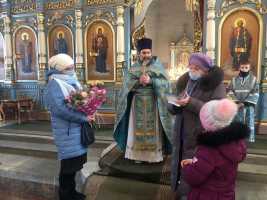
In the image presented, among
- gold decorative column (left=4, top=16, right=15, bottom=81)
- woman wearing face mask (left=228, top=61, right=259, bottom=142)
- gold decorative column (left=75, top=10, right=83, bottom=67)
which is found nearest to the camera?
woman wearing face mask (left=228, top=61, right=259, bottom=142)

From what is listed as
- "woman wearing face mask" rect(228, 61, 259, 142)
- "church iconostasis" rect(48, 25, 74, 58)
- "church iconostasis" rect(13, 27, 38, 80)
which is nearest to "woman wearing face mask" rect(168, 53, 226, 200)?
"woman wearing face mask" rect(228, 61, 259, 142)

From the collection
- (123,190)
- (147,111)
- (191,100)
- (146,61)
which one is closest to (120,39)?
(146,61)

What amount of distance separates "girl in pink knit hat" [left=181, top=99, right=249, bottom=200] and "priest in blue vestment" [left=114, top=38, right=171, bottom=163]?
5.88 feet

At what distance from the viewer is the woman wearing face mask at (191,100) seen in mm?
2229

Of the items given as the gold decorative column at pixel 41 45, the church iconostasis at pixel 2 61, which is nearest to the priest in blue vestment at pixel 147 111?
the gold decorative column at pixel 41 45

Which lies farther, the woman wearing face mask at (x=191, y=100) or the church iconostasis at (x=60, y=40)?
the church iconostasis at (x=60, y=40)

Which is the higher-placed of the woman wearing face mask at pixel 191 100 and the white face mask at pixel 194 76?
the white face mask at pixel 194 76

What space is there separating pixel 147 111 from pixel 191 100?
1.41 metres

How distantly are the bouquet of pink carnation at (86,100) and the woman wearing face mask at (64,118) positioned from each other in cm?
5

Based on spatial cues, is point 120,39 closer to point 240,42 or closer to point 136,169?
point 240,42

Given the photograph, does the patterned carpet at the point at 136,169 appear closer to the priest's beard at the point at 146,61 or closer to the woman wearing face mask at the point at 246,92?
the priest's beard at the point at 146,61

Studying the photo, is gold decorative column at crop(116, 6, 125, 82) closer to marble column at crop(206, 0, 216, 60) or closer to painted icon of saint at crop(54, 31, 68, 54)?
painted icon of saint at crop(54, 31, 68, 54)

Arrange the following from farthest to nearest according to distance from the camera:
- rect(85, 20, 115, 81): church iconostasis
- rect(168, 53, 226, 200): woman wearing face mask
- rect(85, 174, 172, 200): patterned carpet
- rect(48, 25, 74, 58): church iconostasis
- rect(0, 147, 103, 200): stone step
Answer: rect(48, 25, 74, 58): church iconostasis, rect(85, 20, 115, 81): church iconostasis, rect(0, 147, 103, 200): stone step, rect(85, 174, 172, 200): patterned carpet, rect(168, 53, 226, 200): woman wearing face mask

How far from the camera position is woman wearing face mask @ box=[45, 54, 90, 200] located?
8.50 ft
